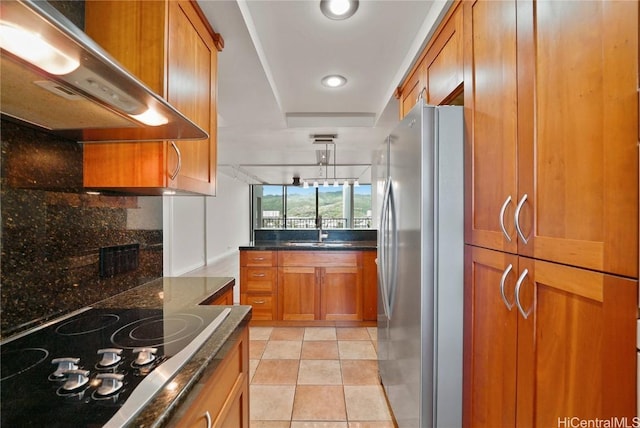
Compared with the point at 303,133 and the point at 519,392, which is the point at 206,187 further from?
the point at 303,133

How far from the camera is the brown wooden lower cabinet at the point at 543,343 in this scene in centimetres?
63

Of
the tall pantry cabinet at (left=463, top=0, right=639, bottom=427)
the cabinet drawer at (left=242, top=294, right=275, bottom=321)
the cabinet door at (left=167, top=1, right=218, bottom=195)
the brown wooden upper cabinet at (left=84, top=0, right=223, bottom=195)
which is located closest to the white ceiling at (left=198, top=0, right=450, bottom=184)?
the cabinet door at (left=167, top=1, right=218, bottom=195)

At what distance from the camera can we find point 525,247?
0.90 metres

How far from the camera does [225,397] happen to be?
3.07 feet

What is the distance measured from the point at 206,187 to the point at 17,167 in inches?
27.3

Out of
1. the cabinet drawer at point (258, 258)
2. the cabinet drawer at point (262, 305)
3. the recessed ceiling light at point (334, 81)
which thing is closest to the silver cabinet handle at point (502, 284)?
the recessed ceiling light at point (334, 81)

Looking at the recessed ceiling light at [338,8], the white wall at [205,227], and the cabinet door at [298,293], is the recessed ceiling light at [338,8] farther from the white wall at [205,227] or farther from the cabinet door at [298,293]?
the white wall at [205,227]

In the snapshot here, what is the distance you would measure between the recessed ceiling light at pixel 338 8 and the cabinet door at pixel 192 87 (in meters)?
0.64

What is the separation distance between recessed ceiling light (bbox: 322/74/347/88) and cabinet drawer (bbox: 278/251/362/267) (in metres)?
1.80

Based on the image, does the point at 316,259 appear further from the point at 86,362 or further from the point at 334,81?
the point at 86,362

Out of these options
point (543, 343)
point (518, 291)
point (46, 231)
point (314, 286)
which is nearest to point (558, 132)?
point (518, 291)

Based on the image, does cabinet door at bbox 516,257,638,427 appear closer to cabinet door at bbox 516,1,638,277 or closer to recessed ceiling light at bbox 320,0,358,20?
cabinet door at bbox 516,1,638,277

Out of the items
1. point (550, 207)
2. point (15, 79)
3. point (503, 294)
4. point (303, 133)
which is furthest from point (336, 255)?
point (15, 79)

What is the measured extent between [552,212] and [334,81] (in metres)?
2.05
